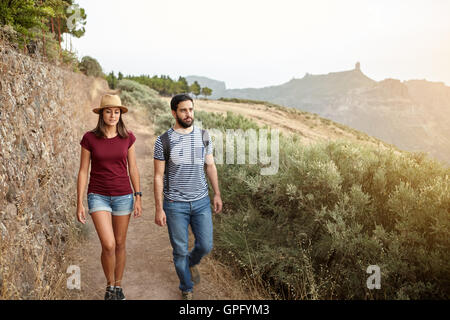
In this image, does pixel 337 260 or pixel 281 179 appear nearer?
pixel 337 260

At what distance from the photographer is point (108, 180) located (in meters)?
3.34

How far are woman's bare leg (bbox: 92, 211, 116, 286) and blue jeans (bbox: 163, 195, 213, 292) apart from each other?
644 millimetres

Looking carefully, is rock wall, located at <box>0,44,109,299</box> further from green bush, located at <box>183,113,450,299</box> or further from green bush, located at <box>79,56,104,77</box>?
green bush, located at <box>79,56,104,77</box>

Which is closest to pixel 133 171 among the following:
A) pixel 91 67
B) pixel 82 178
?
pixel 82 178

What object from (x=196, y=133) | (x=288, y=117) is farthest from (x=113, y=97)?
(x=288, y=117)

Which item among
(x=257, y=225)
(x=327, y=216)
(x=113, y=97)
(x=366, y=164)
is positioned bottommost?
(x=257, y=225)

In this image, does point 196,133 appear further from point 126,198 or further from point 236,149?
point 236,149

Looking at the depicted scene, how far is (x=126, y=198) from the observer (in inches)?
136

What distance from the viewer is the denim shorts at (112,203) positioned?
3.27 meters

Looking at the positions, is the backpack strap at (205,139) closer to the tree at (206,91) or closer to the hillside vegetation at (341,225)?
the hillside vegetation at (341,225)

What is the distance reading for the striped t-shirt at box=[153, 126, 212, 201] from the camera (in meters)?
3.43

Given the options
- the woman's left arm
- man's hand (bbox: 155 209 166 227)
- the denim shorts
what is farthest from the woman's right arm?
man's hand (bbox: 155 209 166 227)
